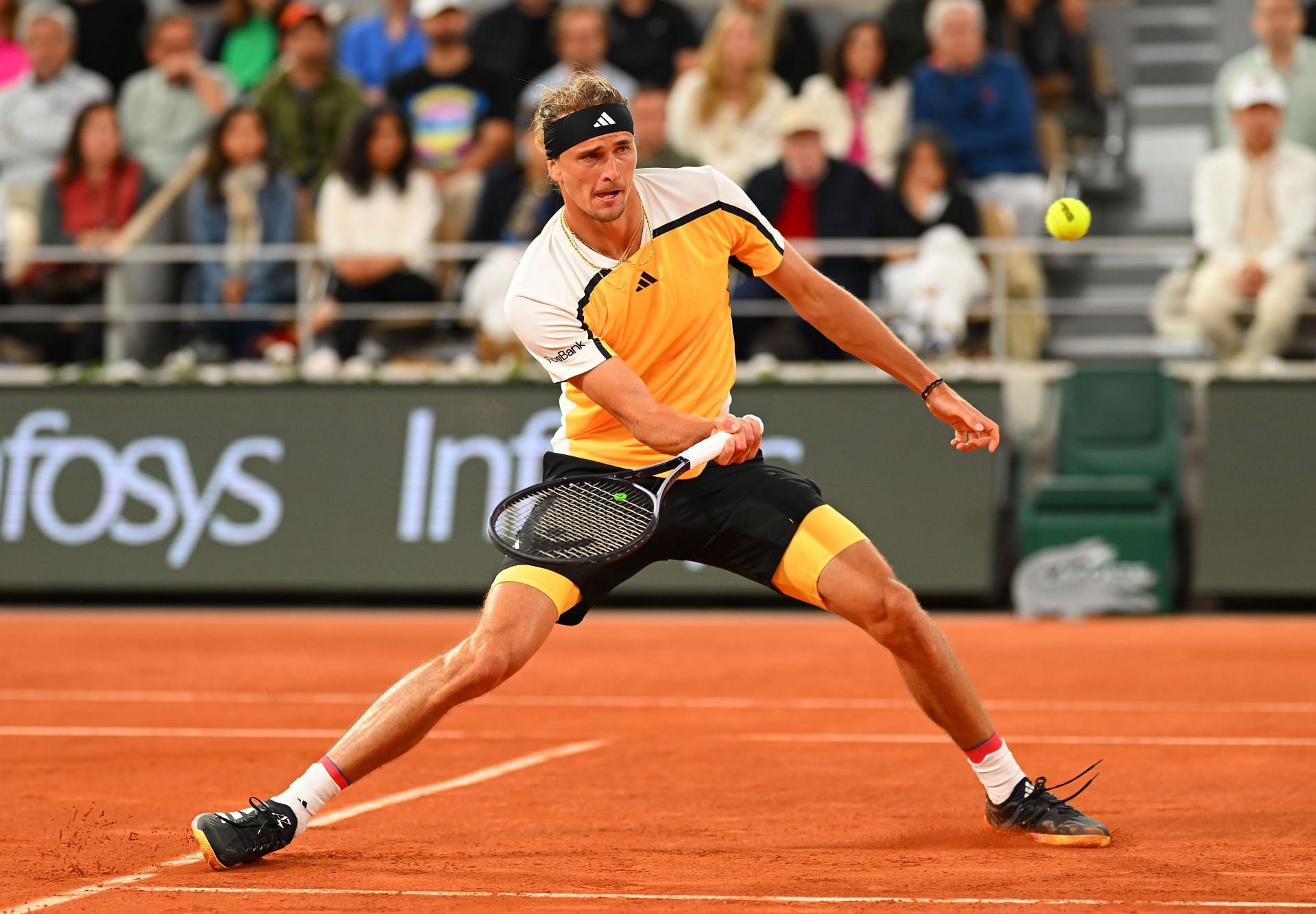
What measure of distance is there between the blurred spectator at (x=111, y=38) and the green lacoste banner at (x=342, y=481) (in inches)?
164

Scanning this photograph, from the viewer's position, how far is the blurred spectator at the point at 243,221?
45.7 feet

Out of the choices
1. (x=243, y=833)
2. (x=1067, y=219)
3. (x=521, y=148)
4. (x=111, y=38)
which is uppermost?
(x=111, y=38)

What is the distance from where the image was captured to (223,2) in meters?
17.7

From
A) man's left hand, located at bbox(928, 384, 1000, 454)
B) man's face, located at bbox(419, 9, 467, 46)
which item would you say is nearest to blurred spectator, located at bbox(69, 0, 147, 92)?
man's face, located at bbox(419, 9, 467, 46)

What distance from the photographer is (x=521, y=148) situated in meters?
14.5

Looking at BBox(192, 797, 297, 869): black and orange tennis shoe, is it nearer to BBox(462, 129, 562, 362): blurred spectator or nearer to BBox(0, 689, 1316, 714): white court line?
BBox(0, 689, 1316, 714): white court line

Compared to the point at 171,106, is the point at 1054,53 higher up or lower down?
higher up

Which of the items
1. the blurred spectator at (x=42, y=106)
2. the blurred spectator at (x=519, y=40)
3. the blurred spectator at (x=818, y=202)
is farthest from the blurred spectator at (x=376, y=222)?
the blurred spectator at (x=42, y=106)

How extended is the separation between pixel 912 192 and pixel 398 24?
5027 millimetres

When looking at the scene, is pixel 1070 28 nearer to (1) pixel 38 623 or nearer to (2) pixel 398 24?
(2) pixel 398 24

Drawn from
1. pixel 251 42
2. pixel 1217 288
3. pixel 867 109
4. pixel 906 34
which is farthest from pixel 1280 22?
pixel 251 42

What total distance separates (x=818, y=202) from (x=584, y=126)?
7998mm

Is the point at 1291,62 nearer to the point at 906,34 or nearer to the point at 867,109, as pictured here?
the point at 906,34

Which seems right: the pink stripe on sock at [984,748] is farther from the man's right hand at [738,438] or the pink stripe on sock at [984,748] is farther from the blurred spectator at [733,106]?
the blurred spectator at [733,106]
